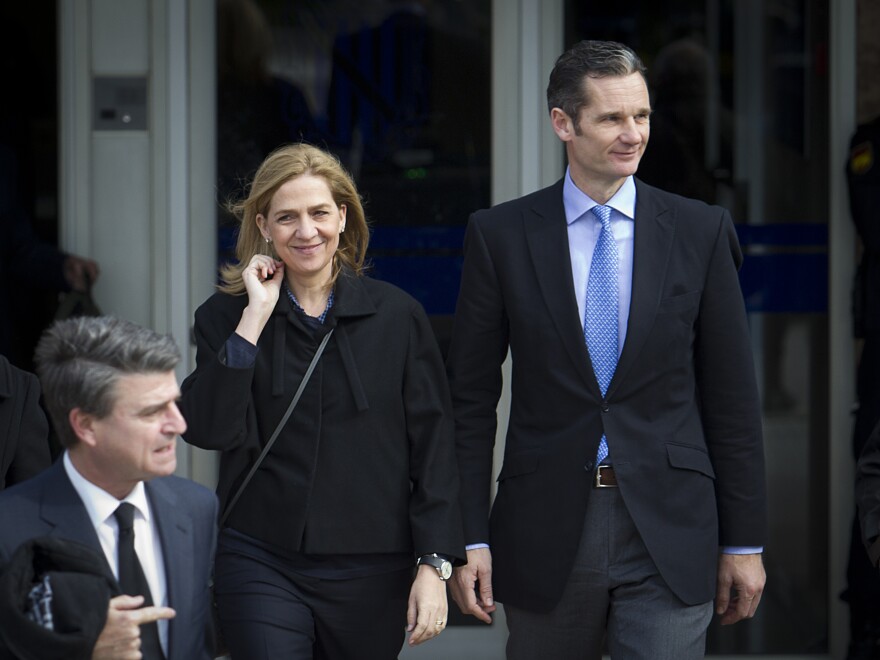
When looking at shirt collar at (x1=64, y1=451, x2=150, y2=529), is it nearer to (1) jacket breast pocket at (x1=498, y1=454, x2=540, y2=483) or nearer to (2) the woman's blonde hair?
(2) the woman's blonde hair

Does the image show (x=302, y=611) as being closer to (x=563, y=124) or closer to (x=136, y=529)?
(x=136, y=529)

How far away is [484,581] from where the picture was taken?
3754 millimetres

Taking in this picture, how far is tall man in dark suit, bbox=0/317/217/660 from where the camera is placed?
9.29ft

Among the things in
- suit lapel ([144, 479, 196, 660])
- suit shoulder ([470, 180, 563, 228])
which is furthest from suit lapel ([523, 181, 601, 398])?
suit lapel ([144, 479, 196, 660])

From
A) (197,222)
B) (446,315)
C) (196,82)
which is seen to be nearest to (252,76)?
(196,82)

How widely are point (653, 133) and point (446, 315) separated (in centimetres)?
99

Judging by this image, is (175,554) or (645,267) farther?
(645,267)

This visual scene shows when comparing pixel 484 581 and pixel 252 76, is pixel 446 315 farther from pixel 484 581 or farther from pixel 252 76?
pixel 484 581

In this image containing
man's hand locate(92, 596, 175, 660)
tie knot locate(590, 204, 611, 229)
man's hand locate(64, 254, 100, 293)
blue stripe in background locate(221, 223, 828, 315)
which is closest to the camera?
man's hand locate(92, 596, 175, 660)

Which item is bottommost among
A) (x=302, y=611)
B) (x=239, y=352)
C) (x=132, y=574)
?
(x=302, y=611)

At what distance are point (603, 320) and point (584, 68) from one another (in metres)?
0.58

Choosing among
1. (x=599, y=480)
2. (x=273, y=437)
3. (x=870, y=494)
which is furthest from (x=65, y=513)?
(x=870, y=494)

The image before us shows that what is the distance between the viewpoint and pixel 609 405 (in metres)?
3.62

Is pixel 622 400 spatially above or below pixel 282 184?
below
